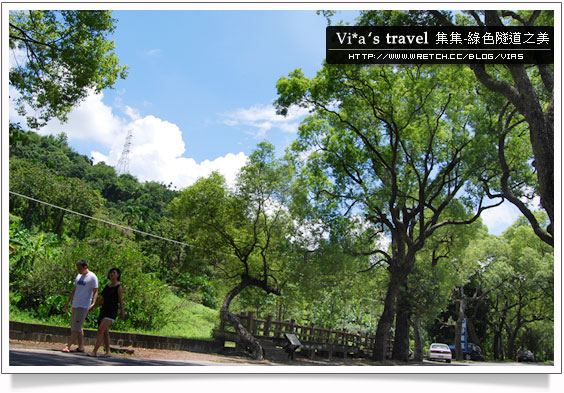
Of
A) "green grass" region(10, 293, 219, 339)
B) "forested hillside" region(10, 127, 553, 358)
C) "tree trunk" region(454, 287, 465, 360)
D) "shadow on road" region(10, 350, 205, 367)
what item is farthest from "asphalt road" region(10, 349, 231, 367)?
"tree trunk" region(454, 287, 465, 360)

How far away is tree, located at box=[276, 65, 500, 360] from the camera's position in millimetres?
13367

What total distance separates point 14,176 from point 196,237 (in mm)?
17780

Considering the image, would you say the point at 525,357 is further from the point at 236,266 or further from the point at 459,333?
the point at 236,266

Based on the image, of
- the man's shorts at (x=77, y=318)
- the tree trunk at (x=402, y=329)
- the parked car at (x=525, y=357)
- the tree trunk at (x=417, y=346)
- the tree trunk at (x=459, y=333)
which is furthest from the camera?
the parked car at (x=525, y=357)

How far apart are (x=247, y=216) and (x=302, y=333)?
4429 mm

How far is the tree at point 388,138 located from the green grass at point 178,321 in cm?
569

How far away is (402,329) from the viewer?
56.7 ft

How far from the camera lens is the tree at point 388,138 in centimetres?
1337

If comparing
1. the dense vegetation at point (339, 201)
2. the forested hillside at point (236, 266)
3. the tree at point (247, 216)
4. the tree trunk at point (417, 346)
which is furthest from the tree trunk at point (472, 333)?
the tree at point (247, 216)

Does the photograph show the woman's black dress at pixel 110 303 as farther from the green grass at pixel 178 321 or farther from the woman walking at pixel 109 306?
the green grass at pixel 178 321

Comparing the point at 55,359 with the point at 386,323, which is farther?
the point at 386,323

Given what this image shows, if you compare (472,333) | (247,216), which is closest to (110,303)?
(247,216)
